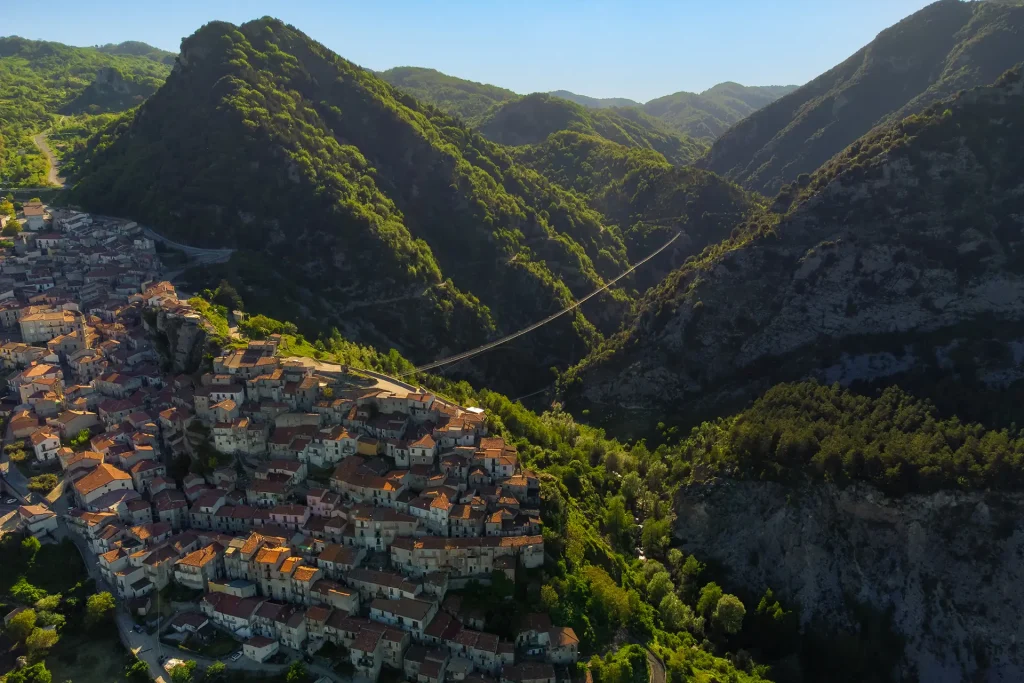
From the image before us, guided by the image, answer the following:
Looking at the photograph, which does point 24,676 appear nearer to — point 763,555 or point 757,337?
point 763,555

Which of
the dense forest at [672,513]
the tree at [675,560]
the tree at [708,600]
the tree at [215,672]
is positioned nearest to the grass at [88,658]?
the tree at [215,672]

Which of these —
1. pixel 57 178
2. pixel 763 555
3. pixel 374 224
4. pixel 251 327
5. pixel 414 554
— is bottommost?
pixel 763 555

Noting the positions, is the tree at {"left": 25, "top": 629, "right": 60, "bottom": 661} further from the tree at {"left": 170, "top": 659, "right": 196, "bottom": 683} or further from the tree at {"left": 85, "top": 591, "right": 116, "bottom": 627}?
the tree at {"left": 170, "top": 659, "right": 196, "bottom": 683}

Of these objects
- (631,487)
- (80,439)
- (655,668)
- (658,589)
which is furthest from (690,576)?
(80,439)

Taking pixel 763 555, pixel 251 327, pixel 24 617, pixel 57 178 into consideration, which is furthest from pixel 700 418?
pixel 57 178

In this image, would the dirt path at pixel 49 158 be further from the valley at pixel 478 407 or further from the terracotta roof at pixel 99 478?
the terracotta roof at pixel 99 478

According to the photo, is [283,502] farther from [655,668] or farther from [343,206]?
[343,206]
